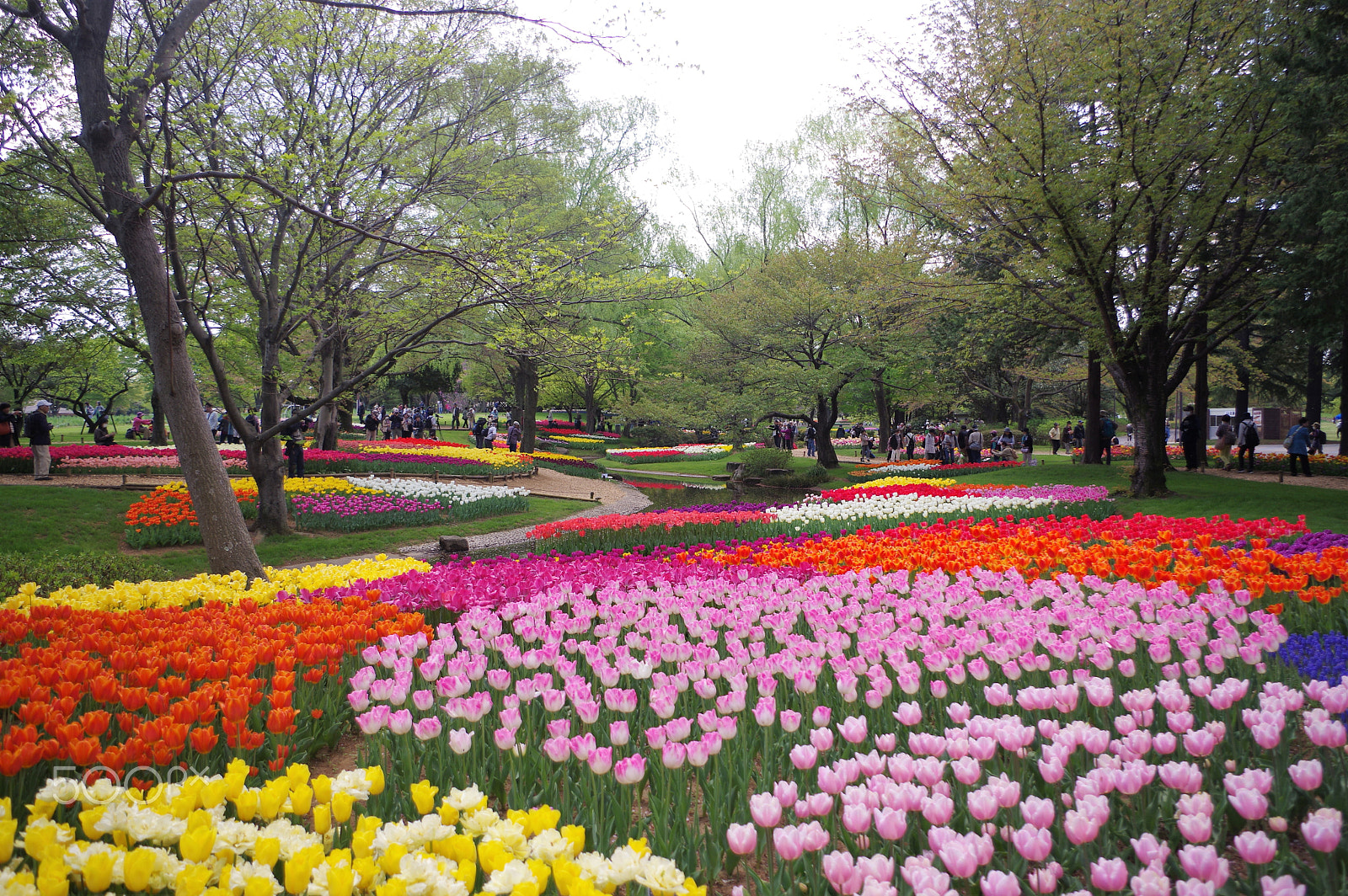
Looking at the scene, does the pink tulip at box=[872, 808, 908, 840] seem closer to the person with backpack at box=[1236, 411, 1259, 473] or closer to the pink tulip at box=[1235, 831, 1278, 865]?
the pink tulip at box=[1235, 831, 1278, 865]

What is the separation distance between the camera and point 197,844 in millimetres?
1671

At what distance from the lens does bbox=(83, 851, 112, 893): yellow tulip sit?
159 centimetres

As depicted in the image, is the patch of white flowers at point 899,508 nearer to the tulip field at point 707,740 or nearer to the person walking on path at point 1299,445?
the tulip field at point 707,740

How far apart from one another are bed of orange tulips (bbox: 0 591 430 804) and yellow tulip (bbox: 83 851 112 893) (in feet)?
2.63

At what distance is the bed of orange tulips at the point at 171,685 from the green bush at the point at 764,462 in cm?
1956

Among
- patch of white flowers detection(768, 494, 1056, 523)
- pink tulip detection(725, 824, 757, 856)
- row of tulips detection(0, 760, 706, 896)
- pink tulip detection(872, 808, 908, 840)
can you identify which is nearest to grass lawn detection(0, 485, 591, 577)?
patch of white flowers detection(768, 494, 1056, 523)

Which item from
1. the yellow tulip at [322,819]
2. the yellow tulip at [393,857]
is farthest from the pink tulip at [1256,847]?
the yellow tulip at [322,819]

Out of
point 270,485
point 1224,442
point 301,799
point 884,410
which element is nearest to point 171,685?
point 301,799

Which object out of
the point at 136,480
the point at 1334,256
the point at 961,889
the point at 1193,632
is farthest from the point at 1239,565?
the point at 136,480

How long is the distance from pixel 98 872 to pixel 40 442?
60.2 feet

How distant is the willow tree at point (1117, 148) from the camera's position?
12.4 metres

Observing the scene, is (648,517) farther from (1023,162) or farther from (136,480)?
(136,480)

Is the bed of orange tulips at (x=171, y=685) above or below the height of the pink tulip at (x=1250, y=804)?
below

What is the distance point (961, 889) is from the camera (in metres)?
2.08
